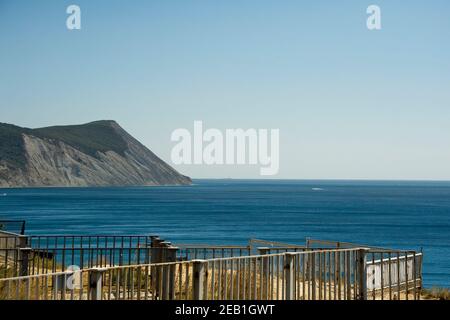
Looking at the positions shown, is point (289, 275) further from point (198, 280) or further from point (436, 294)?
point (436, 294)

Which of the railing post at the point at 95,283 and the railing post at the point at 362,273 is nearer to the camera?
the railing post at the point at 95,283

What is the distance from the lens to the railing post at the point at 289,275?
475 inches

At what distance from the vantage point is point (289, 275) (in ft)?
40.0

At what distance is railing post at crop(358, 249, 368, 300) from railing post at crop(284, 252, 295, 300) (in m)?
2.32

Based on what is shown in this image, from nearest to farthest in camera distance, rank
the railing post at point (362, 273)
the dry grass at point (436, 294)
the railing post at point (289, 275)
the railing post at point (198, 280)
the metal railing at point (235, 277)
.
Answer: the metal railing at point (235, 277)
the railing post at point (198, 280)
the railing post at point (289, 275)
the railing post at point (362, 273)
the dry grass at point (436, 294)

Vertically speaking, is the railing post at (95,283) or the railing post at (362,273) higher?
the railing post at (95,283)

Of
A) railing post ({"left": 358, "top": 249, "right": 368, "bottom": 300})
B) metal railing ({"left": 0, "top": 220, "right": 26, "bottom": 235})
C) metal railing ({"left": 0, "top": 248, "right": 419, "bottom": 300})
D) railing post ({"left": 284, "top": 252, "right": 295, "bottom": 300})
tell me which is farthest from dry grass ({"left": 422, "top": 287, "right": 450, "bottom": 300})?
metal railing ({"left": 0, "top": 220, "right": 26, "bottom": 235})

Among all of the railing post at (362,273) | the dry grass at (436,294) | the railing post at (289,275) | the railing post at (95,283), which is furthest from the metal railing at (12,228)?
the dry grass at (436,294)

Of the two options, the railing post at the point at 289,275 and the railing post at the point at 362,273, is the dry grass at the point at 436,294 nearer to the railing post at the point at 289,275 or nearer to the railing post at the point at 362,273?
the railing post at the point at 362,273

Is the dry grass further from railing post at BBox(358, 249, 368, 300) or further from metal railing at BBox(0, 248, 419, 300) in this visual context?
railing post at BBox(358, 249, 368, 300)

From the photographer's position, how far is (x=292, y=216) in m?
122

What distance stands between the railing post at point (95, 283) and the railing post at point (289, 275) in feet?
13.3

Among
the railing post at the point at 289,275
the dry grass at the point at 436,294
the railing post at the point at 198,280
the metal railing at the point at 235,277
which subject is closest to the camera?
the metal railing at the point at 235,277
